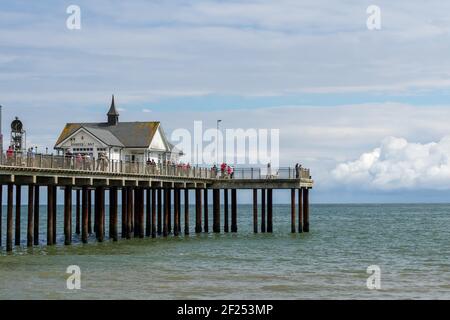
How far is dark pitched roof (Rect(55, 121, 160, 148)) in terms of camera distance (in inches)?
2341

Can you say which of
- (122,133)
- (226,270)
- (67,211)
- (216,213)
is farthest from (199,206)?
(226,270)

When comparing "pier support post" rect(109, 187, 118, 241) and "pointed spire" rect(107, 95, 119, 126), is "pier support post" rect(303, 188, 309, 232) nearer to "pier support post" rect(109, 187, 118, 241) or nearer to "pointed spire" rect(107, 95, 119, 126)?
"pier support post" rect(109, 187, 118, 241)

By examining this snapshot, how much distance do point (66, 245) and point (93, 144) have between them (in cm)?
1152

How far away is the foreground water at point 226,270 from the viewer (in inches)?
1212

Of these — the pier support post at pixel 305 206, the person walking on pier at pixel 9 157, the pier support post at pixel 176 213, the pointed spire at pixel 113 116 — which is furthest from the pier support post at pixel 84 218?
the pier support post at pixel 305 206

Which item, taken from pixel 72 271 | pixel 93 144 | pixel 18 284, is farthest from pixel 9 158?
pixel 93 144

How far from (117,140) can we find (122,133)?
1.83 m

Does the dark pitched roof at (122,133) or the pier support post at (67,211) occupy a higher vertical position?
the dark pitched roof at (122,133)

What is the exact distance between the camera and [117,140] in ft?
200

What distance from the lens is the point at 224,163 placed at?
6341 centimetres

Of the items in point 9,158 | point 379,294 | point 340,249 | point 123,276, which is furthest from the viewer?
point 340,249

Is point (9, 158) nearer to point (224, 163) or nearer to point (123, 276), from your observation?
point (123, 276)

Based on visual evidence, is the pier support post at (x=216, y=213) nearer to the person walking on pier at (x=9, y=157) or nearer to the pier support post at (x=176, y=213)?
the pier support post at (x=176, y=213)

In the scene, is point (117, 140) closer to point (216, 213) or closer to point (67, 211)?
point (216, 213)
